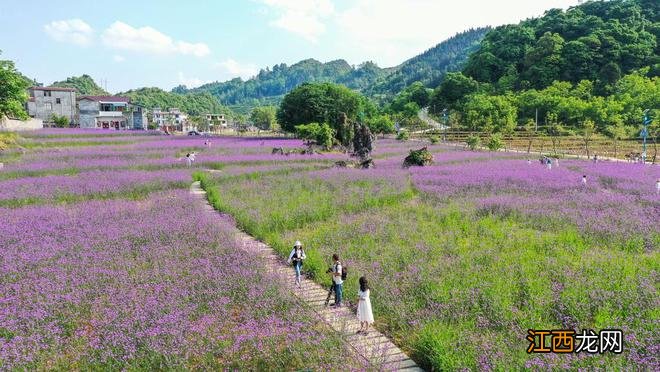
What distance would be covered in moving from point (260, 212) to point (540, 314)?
35.1 feet

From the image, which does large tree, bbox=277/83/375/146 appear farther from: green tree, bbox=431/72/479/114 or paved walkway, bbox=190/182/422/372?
paved walkway, bbox=190/182/422/372

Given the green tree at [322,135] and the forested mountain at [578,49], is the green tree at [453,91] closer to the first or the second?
the forested mountain at [578,49]

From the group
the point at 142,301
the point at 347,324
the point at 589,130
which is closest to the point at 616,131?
the point at 589,130

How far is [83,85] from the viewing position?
534 feet

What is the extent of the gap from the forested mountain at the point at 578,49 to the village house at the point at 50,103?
92178 mm

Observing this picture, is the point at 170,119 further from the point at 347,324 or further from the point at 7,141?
the point at 347,324

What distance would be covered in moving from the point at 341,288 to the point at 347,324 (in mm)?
938

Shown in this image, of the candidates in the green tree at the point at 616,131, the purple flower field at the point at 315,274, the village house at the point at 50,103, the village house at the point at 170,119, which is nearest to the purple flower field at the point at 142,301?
the purple flower field at the point at 315,274

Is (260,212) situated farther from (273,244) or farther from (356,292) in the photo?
(356,292)

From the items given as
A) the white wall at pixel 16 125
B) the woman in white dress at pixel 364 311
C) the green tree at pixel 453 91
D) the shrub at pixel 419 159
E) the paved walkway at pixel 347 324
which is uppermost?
the green tree at pixel 453 91

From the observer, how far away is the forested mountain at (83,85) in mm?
157250

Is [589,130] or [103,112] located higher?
[103,112]

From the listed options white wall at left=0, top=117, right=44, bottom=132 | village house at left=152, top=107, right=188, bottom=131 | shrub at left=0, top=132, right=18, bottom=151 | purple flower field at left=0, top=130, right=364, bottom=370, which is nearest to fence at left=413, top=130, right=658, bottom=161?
purple flower field at left=0, top=130, right=364, bottom=370

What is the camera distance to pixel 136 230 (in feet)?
43.3
